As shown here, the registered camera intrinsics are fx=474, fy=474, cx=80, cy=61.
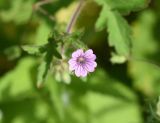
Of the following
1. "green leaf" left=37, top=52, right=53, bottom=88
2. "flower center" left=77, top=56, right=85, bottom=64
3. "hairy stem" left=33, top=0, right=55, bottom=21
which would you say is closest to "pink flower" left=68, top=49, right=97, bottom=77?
"flower center" left=77, top=56, right=85, bottom=64

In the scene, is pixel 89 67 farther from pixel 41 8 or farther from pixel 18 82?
pixel 18 82

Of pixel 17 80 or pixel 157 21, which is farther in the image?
pixel 157 21

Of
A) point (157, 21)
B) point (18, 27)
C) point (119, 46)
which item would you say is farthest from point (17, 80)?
point (157, 21)

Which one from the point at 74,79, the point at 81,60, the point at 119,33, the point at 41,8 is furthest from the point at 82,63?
the point at 74,79

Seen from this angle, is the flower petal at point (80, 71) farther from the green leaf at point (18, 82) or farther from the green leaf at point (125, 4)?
the green leaf at point (18, 82)

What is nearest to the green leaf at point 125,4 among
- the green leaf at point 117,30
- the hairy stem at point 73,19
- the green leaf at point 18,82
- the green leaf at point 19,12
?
the green leaf at point 117,30

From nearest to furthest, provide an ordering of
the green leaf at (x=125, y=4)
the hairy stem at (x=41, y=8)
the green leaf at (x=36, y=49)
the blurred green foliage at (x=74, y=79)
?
the green leaf at (x=36, y=49) < the green leaf at (x=125, y=4) < the hairy stem at (x=41, y=8) < the blurred green foliage at (x=74, y=79)

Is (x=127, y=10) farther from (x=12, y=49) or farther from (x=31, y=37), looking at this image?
(x=31, y=37)
